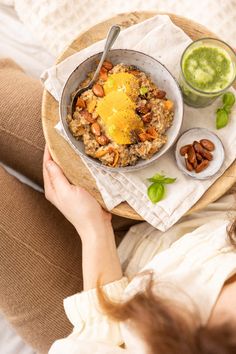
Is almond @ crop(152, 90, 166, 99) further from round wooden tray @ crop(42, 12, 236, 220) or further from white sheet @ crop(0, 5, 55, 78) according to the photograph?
white sheet @ crop(0, 5, 55, 78)

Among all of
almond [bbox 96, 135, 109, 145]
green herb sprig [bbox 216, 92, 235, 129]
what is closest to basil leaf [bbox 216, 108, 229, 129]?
green herb sprig [bbox 216, 92, 235, 129]

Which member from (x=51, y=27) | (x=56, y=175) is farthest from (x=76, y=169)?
(x=51, y=27)

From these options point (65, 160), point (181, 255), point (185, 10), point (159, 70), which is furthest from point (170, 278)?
point (185, 10)

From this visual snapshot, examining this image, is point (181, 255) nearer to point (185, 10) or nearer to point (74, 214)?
point (74, 214)

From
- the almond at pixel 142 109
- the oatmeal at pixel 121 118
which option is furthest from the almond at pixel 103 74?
the almond at pixel 142 109

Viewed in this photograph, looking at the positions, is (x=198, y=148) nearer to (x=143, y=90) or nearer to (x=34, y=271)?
(x=143, y=90)

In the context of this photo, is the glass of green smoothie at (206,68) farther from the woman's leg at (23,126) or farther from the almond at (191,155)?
the woman's leg at (23,126)
